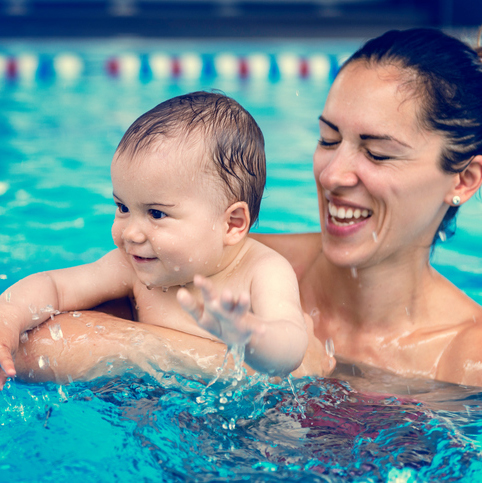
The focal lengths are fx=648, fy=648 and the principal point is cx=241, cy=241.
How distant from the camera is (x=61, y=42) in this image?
1067cm

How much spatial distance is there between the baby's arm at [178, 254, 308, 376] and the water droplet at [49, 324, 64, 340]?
692 mm

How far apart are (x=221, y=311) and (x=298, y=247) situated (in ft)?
5.58

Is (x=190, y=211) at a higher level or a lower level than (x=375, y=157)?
lower

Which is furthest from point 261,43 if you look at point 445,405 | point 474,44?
point 445,405

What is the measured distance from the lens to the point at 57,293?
2.51 meters

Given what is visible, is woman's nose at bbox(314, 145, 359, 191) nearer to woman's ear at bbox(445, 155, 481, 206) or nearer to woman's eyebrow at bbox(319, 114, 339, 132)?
woman's eyebrow at bbox(319, 114, 339, 132)

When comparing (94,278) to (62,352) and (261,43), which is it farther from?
(261,43)

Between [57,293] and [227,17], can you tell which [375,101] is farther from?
[227,17]

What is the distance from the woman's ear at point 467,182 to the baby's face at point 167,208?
0.88m

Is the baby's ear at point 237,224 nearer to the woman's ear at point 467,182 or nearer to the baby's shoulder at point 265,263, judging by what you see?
the baby's shoulder at point 265,263

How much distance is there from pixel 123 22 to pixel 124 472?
11739 millimetres

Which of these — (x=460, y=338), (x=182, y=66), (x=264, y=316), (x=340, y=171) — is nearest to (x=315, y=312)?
(x=460, y=338)

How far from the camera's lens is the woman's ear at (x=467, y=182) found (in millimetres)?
2447

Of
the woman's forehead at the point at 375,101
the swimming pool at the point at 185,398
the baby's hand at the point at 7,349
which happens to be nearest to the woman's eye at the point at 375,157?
the woman's forehead at the point at 375,101
